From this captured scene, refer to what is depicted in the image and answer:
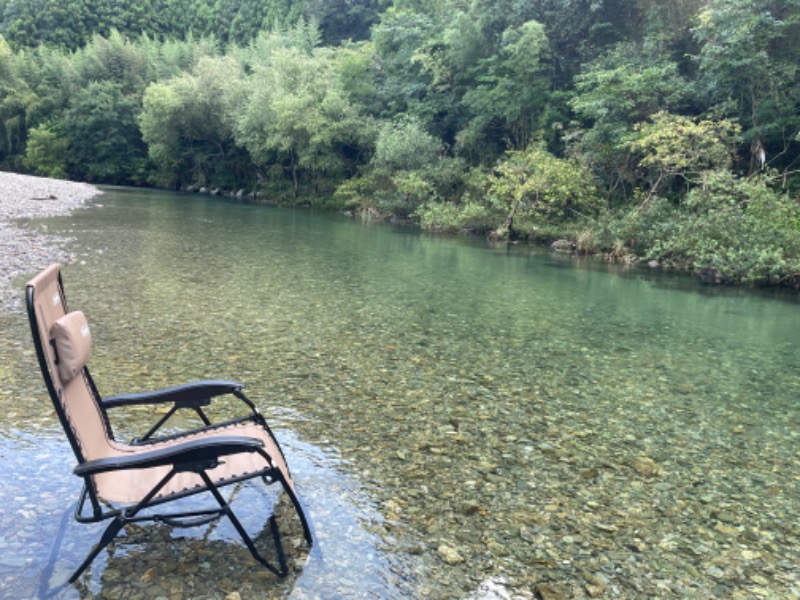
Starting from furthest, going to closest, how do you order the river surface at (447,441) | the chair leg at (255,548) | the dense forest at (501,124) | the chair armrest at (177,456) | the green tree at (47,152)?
the green tree at (47,152) < the dense forest at (501,124) < the river surface at (447,441) < the chair leg at (255,548) < the chair armrest at (177,456)

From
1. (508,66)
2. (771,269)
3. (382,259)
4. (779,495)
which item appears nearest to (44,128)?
(508,66)

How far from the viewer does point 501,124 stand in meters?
33.0

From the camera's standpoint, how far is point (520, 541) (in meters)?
3.56

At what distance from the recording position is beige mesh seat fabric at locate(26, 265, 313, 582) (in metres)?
2.78

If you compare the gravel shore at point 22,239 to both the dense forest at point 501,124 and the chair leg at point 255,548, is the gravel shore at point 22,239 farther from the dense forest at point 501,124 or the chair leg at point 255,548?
the dense forest at point 501,124

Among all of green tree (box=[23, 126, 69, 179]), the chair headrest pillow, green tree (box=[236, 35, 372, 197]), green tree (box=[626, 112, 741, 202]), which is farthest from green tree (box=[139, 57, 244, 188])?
the chair headrest pillow

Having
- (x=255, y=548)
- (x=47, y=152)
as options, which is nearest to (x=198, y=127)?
(x=47, y=152)

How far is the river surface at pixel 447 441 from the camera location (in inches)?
126

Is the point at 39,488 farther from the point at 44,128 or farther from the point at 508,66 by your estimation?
the point at 44,128

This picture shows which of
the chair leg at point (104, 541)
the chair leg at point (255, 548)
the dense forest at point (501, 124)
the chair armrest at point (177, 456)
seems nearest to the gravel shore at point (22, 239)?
the chair leg at point (104, 541)

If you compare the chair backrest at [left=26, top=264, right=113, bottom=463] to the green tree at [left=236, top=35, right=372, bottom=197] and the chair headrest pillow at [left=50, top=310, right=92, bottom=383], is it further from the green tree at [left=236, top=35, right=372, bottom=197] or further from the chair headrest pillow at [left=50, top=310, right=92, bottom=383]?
the green tree at [left=236, top=35, right=372, bottom=197]

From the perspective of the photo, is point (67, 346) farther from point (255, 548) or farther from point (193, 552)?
point (255, 548)

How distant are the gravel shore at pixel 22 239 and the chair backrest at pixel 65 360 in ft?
19.4

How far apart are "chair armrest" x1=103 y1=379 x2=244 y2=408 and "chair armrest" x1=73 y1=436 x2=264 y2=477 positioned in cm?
76
